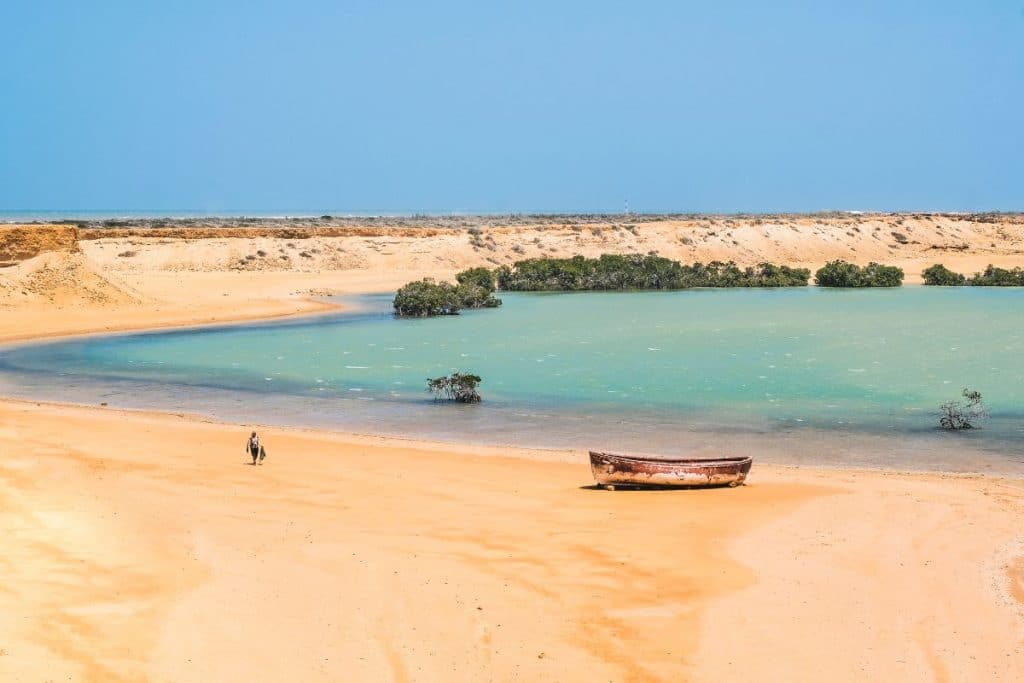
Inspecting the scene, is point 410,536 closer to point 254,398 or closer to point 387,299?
point 254,398

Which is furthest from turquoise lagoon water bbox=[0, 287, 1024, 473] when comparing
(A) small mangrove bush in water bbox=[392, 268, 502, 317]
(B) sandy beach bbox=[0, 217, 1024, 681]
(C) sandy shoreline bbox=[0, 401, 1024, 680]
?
(C) sandy shoreline bbox=[0, 401, 1024, 680]

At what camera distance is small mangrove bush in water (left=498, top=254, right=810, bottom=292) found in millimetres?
53906

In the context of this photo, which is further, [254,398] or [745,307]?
[745,307]

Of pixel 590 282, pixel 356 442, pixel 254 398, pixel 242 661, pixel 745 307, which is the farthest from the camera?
pixel 590 282

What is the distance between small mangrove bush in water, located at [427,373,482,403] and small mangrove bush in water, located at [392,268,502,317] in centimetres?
1797

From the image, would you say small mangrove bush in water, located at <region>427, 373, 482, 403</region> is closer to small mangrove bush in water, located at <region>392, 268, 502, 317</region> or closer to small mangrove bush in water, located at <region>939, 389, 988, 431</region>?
small mangrove bush in water, located at <region>939, 389, 988, 431</region>

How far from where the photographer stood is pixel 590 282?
5406cm

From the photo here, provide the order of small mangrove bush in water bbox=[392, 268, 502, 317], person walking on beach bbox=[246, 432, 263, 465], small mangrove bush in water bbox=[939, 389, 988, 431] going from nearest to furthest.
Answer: person walking on beach bbox=[246, 432, 263, 465]
small mangrove bush in water bbox=[939, 389, 988, 431]
small mangrove bush in water bbox=[392, 268, 502, 317]

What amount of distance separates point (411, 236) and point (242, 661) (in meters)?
57.0

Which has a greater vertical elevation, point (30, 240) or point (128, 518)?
point (30, 240)

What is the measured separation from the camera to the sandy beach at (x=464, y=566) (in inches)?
325

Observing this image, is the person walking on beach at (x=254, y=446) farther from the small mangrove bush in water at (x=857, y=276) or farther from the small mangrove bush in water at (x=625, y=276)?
the small mangrove bush in water at (x=857, y=276)

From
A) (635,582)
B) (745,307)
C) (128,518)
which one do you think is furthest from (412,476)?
(745,307)

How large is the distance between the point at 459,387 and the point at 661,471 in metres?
8.05
